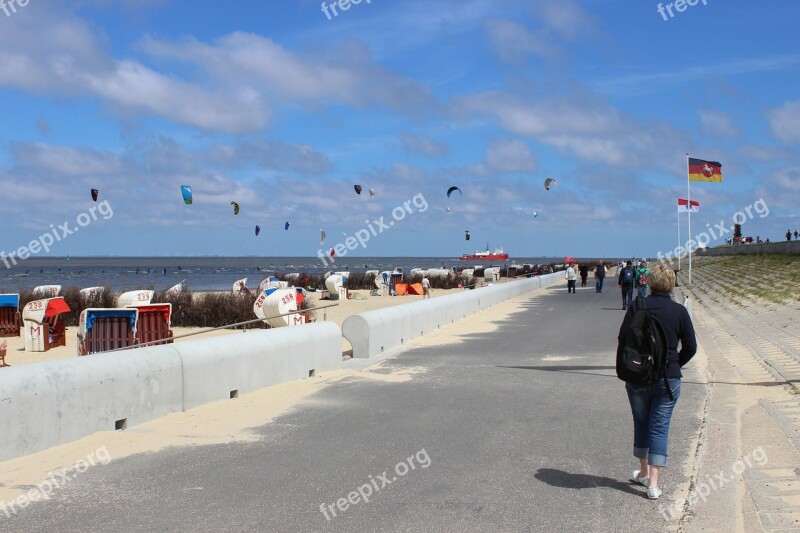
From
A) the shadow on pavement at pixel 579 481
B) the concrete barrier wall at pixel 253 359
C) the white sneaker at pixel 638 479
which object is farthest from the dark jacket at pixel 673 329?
the concrete barrier wall at pixel 253 359

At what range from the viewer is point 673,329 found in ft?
18.5

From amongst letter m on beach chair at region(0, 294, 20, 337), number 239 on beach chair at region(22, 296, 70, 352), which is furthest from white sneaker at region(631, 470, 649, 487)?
letter m on beach chair at region(0, 294, 20, 337)

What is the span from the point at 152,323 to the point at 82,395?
27.4ft

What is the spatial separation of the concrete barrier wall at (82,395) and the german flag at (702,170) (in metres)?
35.6

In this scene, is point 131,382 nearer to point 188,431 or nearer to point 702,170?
point 188,431

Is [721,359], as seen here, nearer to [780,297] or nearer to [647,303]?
[647,303]

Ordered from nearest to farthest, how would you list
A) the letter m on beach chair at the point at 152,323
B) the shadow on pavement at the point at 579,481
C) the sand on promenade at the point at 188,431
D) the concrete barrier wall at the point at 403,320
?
the shadow on pavement at the point at 579,481 < the sand on promenade at the point at 188,431 < the concrete barrier wall at the point at 403,320 < the letter m on beach chair at the point at 152,323

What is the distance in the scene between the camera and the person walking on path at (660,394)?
5621mm

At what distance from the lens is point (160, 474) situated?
20.5ft

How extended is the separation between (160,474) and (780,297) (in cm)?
2250

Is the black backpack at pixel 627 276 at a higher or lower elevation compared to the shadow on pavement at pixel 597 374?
higher

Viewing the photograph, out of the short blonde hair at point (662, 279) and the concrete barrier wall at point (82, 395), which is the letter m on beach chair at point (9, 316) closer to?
the concrete barrier wall at point (82, 395)

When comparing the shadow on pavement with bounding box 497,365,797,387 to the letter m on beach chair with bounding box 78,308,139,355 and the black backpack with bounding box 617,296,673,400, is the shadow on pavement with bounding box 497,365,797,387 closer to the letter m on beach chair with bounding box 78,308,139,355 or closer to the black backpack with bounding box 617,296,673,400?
the black backpack with bounding box 617,296,673,400

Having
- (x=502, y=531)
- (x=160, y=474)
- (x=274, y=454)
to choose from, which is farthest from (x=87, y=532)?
(x=502, y=531)
